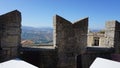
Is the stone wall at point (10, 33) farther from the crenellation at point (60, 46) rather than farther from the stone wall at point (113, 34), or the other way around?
the stone wall at point (113, 34)

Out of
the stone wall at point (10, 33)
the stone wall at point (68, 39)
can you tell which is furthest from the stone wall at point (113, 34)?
the stone wall at point (10, 33)

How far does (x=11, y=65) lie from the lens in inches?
217

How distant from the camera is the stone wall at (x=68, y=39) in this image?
9383mm

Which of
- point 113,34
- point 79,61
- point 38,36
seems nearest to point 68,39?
point 79,61

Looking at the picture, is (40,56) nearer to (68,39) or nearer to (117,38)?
(68,39)

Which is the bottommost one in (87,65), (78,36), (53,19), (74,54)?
(87,65)

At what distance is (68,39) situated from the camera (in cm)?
969

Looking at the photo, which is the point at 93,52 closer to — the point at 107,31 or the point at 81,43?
the point at 81,43

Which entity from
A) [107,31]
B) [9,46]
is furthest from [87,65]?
[9,46]

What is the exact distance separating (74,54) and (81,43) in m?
0.72

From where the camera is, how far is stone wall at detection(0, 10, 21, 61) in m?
8.38

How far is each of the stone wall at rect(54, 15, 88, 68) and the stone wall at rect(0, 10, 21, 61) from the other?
1862mm

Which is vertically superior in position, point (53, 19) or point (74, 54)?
point (53, 19)

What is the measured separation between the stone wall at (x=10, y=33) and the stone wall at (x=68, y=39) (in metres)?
1.86
